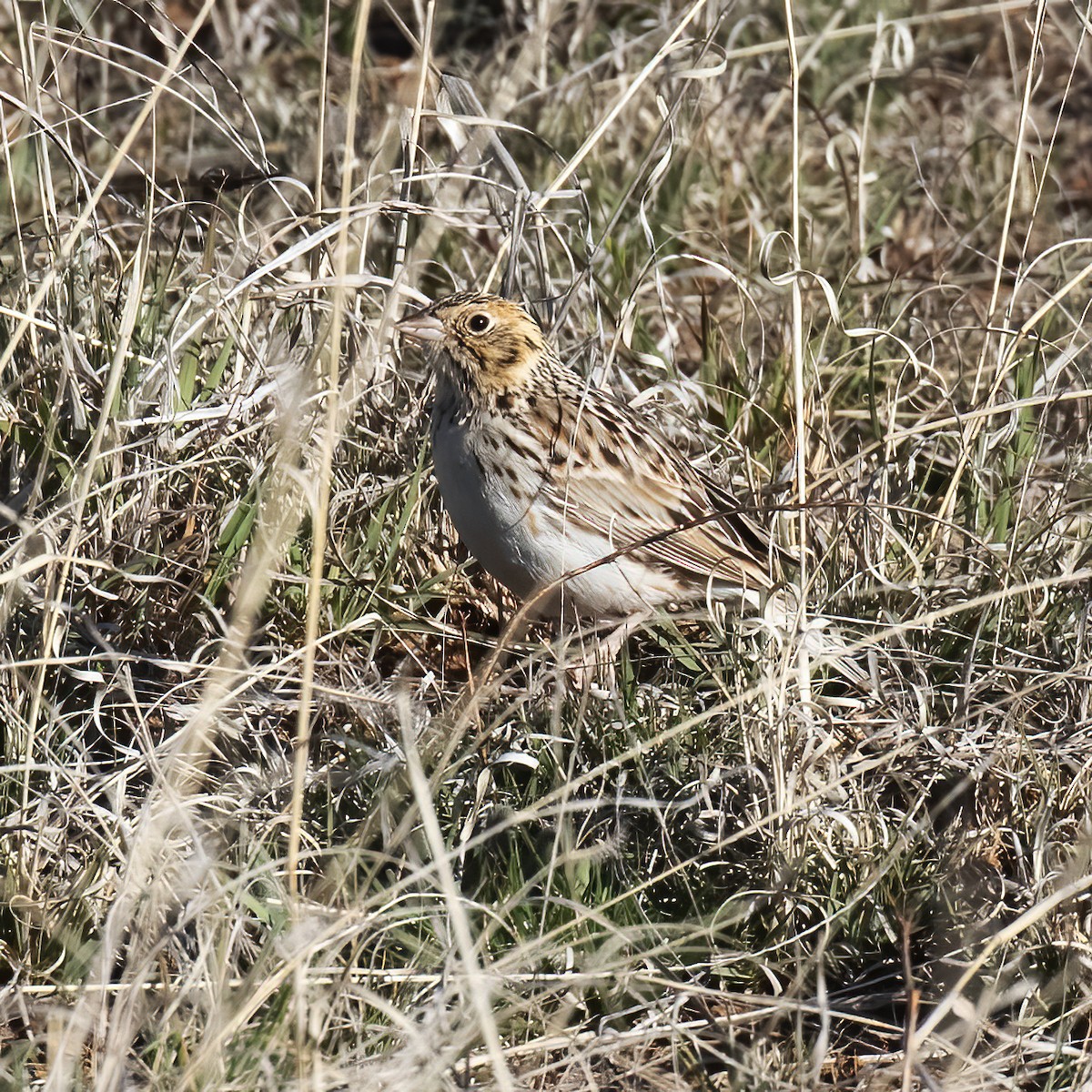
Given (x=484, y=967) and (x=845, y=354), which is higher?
(x=845, y=354)

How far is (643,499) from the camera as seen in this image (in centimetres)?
441

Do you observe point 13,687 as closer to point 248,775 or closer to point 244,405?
point 248,775

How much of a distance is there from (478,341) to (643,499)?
2.08 ft

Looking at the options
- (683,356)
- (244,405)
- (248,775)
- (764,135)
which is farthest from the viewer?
(764,135)

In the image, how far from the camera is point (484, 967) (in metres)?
3.17

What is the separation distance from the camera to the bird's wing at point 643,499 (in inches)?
170

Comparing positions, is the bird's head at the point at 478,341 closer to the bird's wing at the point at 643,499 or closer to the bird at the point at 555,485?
the bird at the point at 555,485

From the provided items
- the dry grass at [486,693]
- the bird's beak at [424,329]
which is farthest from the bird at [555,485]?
the dry grass at [486,693]

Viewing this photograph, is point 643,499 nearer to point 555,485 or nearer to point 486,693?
point 555,485

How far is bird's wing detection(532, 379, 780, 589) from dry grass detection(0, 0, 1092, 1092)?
0.18 metres

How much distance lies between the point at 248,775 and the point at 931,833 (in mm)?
1571

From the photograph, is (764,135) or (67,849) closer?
(67,849)

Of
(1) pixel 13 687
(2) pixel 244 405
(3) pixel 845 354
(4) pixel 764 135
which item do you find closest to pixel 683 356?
(3) pixel 845 354

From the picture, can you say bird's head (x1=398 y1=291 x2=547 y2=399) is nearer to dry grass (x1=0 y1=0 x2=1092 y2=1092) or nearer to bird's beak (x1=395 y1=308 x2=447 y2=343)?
bird's beak (x1=395 y1=308 x2=447 y2=343)
